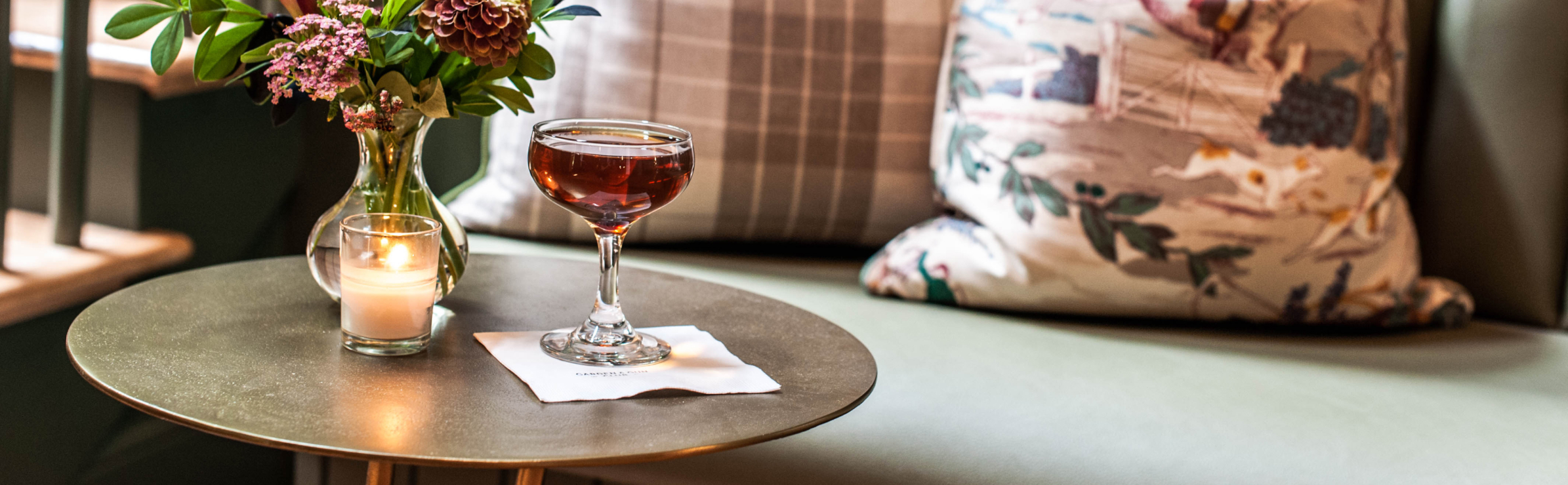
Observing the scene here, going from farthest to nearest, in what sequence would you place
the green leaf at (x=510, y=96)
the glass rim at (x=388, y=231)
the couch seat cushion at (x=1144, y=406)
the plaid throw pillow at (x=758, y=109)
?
the plaid throw pillow at (x=758, y=109)
the couch seat cushion at (x=1144, y=406)
the green leaf at (x=510, y=96)
the glass rim at (x=388, y=231)

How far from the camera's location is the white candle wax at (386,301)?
67cm

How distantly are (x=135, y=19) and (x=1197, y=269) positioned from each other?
98cm

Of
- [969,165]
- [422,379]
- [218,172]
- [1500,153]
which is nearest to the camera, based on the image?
[422,379]

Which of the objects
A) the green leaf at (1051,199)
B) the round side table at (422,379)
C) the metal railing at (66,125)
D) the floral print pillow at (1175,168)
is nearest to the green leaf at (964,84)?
the floral print pillow at (1175,168)

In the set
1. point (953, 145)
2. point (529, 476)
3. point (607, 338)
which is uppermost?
point (953, 145)

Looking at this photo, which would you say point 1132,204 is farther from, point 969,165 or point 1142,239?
point 969,165

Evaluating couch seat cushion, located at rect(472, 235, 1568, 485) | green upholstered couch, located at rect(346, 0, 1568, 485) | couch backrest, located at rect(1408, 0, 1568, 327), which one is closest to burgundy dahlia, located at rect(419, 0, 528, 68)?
couch seat cushion, located at rect(472, 235, 1568, 485)

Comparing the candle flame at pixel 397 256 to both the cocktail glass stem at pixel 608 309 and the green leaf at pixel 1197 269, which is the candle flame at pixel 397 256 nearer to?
the cocktail glass stem at pixel 608 309

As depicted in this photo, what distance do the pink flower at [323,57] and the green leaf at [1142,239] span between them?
78cm

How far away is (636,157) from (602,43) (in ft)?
2.18

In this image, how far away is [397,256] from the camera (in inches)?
26.3

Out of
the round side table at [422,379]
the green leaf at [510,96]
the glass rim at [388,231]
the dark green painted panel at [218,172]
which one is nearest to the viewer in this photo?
the round side table at [422,379]

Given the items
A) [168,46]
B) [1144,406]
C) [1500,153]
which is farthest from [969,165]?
[168,46]

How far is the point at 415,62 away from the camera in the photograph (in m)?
0.74
